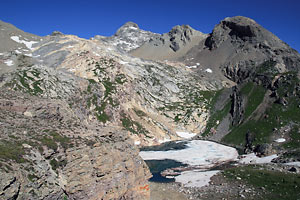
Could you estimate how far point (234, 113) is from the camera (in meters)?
101

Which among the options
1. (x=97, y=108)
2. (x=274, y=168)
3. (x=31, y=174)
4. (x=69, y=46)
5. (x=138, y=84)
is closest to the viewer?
(x=31, y=174)

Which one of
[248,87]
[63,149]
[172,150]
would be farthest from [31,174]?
[248,87]

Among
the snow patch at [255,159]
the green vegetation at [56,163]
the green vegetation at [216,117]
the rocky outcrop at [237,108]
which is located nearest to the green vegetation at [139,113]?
the green vegetation at [216,117]

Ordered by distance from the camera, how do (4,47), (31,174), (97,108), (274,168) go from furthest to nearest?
(4,47)
(97,108)
(274,168)
(31,174)

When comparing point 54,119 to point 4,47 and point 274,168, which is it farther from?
point 4,47

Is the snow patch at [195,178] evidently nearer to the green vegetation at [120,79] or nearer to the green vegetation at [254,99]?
the green vegetation at [254,99]

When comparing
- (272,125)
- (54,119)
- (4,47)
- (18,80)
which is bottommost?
(272,125)

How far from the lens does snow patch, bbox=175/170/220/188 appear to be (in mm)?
48250

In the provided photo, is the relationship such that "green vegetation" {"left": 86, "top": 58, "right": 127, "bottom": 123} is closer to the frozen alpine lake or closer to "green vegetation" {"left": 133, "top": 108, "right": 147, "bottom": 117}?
"green vegetation" {"left": 133, "top": 108, "right": 147, "bottom": 117}

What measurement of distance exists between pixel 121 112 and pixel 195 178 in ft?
174

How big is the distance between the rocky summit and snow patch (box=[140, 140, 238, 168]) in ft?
16.6

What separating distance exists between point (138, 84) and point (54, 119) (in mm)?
97854

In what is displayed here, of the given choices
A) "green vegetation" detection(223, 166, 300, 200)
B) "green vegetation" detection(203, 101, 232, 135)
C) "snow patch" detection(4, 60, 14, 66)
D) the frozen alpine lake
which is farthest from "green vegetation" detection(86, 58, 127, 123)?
"green vegetation" detection(223, 166, 300, 200)

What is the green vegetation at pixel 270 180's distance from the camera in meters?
39.1
